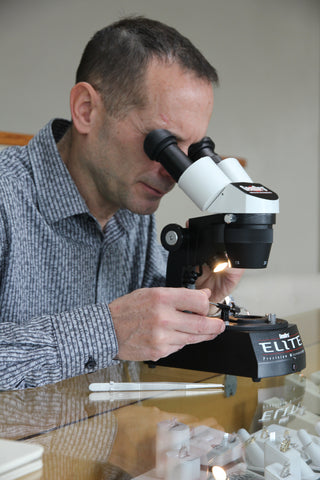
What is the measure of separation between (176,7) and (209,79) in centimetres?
238

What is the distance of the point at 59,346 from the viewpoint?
3.59ft

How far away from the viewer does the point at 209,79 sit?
1426mm

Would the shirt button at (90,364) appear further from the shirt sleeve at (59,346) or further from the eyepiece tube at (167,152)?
the eyepiece tube at (167,152)

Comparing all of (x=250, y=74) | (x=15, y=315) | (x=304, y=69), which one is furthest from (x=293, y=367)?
(x=304, y=69)

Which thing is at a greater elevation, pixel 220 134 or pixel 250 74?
pixel 250 74

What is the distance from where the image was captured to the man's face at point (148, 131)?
134 cm

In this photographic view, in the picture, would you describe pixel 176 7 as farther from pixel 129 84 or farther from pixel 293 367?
pixel 293 367

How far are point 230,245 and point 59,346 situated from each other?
A: 385 mm

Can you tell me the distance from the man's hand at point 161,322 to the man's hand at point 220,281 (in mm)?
413

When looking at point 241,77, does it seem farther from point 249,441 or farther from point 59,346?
point 249,441

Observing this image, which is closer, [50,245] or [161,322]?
[161,322]

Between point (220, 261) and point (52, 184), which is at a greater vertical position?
point (52, 184)

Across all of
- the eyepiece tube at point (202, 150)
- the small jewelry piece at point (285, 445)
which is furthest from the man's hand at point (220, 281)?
the small jewelry piece at point (285, 445)

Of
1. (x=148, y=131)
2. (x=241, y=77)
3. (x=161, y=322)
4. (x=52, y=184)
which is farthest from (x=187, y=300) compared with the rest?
(x=241, y=77)
